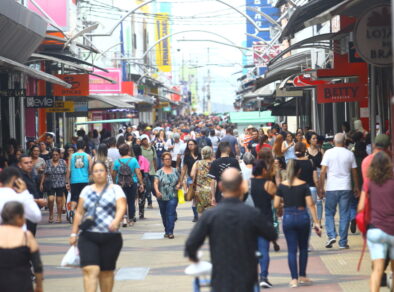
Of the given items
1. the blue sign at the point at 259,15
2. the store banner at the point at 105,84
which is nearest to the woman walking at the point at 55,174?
the store banner at the point at 105,84

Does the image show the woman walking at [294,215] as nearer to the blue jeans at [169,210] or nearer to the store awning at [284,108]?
the blue jeans at [169,210]

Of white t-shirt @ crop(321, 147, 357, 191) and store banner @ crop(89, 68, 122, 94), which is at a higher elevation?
store banner @ crop(89, 68, 122, 94)

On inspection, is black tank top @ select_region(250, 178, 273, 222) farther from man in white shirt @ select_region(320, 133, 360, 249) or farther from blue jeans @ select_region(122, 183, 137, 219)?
blue jeans @ select_region(122, 183, 137, 219)

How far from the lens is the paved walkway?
12188 millimetres

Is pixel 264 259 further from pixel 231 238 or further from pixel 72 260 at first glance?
pixel 231 238

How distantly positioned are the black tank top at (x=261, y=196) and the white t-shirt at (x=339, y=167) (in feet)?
7.11

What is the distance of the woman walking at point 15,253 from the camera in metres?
8.30

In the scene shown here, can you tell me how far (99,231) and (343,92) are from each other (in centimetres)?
1266

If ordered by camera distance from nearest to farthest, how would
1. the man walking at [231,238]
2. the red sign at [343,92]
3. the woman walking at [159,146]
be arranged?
1. the man walking at [231,238]
2. the red sign at [343,92]
3. the woman walking at [159,146]

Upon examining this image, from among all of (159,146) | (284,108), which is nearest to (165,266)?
(159,146)

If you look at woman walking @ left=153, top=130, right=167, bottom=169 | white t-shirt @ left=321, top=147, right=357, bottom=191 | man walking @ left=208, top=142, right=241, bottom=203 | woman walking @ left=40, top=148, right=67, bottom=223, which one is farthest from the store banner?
white t-shirt @ left=321, top=147, right=357, bottom=191

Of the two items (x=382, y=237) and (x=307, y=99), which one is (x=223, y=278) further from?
(x=307, y=99)

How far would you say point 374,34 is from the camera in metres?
13.5

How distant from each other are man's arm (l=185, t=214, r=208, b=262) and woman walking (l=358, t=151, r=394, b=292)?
108 inches
